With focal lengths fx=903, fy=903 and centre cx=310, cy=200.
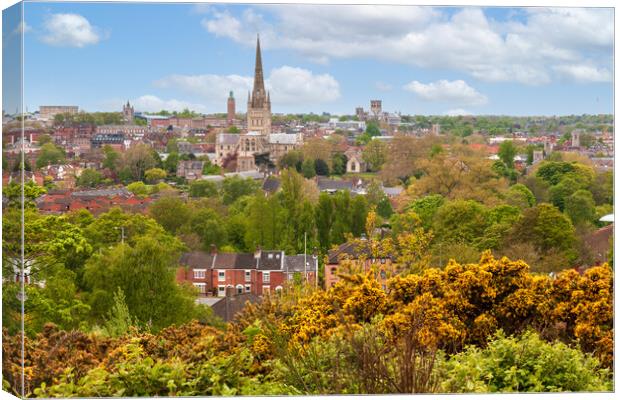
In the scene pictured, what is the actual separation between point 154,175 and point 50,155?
12.1 ft

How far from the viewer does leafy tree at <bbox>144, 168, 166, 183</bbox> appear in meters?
8.85

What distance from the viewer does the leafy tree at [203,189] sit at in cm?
1045

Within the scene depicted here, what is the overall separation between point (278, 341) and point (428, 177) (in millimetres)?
5446

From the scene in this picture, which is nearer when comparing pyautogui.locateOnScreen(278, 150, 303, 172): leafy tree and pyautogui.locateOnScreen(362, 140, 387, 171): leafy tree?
pyautogui.locateOnScreen(362, 140, 387, 171): leafy tree

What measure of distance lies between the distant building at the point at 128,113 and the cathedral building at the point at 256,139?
3.33 ft

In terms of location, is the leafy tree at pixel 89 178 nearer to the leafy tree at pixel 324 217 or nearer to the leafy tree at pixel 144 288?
the leafy tree at pixel 144 288

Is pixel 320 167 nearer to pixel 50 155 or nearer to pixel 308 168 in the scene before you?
pixel 308 168

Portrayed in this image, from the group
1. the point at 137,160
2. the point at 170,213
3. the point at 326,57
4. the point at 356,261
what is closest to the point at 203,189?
the point at 170,213

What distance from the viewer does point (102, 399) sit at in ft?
12.2

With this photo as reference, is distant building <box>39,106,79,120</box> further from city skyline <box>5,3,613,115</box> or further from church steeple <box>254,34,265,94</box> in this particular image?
church steeple <box>254,34,265,94</box>

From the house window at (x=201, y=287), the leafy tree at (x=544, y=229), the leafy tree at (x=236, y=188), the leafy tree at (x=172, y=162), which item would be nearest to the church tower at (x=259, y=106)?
the leafy tree at (x=172, y=162)

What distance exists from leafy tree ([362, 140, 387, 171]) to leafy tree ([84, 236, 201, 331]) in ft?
7.49

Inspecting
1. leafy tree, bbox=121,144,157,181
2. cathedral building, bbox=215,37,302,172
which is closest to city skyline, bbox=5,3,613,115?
cathedral building, bbox=215,37,302,172

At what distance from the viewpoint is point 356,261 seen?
6949 mm
